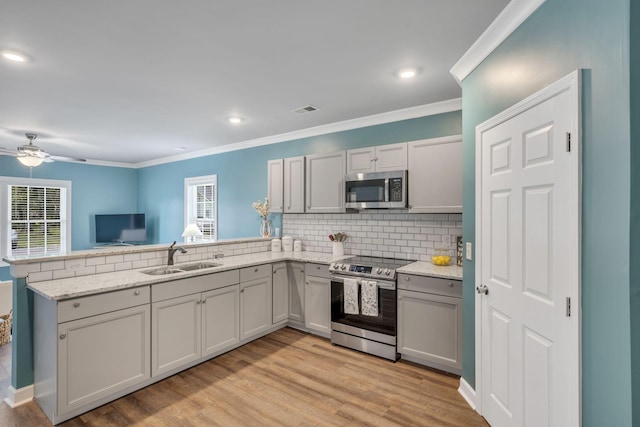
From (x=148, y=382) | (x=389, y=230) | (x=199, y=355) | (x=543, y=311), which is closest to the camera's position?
(x=543, y=311)

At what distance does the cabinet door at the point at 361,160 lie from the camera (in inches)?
145

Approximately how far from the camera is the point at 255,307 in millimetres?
3660

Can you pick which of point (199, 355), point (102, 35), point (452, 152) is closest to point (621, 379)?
point (452, 152)

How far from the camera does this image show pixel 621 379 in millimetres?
1242

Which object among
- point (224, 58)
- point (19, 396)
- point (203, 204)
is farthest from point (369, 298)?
point (203, 204)

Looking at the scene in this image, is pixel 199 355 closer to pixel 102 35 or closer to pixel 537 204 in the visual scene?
pixel 102 35

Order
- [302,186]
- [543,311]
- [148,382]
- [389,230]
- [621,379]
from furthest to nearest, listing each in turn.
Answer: [302,186], [389,230], [148,382], [543,311], [621,379]

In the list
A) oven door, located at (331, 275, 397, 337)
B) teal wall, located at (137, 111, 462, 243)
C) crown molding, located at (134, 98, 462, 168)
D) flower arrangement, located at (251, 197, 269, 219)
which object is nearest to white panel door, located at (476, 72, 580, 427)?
oven door, located at (331, 275, 397, 337)

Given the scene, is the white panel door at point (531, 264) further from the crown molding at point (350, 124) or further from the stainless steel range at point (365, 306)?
the crown molding at point (350, 124)

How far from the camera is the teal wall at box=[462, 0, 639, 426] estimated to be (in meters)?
1.22

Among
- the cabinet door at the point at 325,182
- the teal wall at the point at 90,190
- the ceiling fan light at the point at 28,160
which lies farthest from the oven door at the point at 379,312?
the teal wall at the point at 90,190

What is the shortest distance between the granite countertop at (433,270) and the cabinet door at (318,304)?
940mm

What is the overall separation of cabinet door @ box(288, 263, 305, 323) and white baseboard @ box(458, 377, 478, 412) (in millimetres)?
1900

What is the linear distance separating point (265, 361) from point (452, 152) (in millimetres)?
2736
